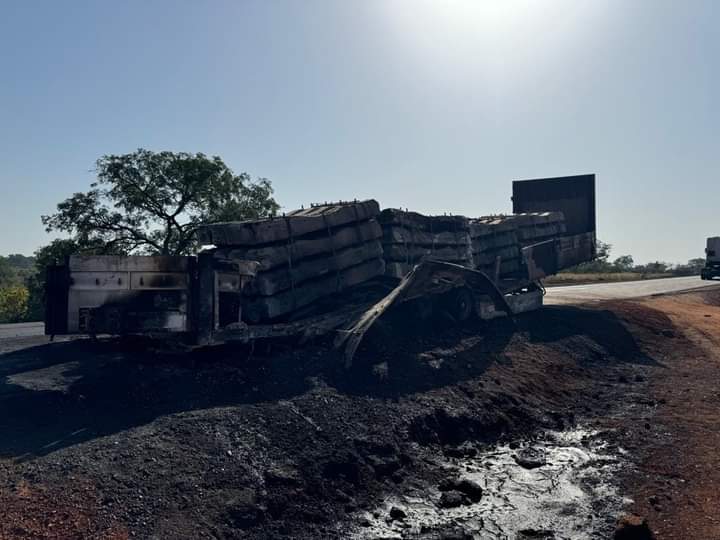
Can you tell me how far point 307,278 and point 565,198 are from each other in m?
10.3

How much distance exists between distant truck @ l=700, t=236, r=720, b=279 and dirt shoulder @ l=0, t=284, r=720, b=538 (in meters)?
27.0

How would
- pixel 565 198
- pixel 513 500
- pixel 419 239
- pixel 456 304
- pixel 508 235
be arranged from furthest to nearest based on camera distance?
pixel 565 198 < pixel 508 235 < pixel 456 304 < pixel 419 239 < pixel 513 500

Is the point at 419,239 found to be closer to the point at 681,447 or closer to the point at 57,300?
the point at 681,447

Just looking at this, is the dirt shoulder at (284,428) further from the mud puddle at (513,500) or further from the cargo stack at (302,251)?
the cargo stack at (302,251)

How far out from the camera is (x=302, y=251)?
943cm

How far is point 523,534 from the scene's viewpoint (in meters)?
5.76

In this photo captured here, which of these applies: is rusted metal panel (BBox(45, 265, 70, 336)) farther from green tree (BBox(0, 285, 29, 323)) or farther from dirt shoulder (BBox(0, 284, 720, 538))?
green tree (BBox(0, 285, 29, 323))

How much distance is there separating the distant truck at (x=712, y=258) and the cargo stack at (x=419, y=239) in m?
27.9

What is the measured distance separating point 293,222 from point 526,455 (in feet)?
15.1

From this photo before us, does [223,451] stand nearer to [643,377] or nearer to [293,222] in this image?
[293,222]

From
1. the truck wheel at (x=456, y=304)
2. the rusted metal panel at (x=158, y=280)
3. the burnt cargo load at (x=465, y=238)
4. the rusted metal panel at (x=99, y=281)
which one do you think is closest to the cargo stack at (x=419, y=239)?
the burnt cargo load at (x=465, y=238)

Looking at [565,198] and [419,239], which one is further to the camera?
[565,198]

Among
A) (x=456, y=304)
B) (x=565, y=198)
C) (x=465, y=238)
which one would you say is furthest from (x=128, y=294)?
(x=565, y=198)

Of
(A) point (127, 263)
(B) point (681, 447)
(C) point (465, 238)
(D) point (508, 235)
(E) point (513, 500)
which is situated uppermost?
(D) point (508, 235)
